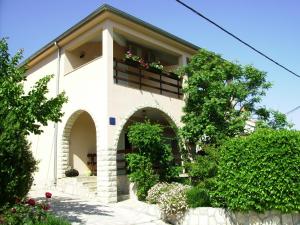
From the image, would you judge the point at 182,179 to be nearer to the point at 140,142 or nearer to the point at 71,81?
the point at 140,142

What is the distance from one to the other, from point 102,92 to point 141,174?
359 cm

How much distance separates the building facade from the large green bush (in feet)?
17.4

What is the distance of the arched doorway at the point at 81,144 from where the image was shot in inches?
647

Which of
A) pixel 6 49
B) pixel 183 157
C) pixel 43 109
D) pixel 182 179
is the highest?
pixel 6 49

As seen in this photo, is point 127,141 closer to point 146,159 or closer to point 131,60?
point 131,60

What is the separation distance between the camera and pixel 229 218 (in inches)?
392

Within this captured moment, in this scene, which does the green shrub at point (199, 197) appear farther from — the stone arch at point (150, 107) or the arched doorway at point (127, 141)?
the stone arch at point (150, 107)

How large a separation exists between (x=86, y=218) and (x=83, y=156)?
7185 mm

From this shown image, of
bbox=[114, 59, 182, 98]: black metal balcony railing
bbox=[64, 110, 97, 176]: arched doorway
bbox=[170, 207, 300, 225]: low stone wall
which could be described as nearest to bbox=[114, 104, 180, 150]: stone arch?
bbox=[114, 59, 182, 98]: black metal balcony railing

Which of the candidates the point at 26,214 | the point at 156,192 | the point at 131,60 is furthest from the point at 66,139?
the point at 26,214

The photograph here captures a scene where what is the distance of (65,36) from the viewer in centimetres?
1639

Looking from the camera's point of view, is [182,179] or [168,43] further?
[168,43]

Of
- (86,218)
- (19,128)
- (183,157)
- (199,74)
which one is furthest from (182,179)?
(19,128)

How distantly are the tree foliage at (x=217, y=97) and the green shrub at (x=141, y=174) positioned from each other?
336cm
